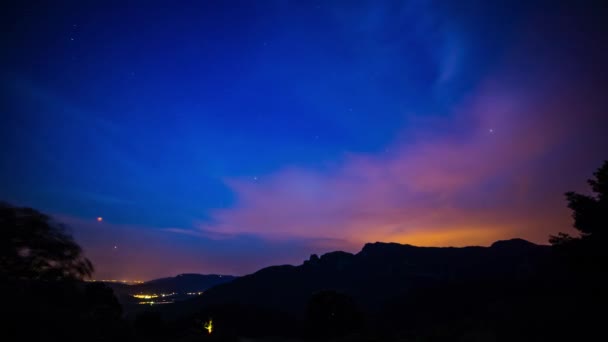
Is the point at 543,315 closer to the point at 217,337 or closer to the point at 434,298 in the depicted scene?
the point at 217,337

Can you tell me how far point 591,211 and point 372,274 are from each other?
140 m

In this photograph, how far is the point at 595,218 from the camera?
17.8 m

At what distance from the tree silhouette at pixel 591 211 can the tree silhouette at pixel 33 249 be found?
983 inches

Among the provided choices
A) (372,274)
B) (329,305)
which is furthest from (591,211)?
(372,274)

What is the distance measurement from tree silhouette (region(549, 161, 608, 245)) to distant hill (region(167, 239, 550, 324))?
306 feet

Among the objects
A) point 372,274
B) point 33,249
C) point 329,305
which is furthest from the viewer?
point 372,274

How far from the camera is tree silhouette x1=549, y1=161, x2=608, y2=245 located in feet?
57.5

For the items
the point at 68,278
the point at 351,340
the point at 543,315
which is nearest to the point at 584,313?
the point at 543,315

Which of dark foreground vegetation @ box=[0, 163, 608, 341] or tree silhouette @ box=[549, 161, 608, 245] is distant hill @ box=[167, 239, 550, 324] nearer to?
dark foreground vegetation @ box=[0, 163, 608, 341]

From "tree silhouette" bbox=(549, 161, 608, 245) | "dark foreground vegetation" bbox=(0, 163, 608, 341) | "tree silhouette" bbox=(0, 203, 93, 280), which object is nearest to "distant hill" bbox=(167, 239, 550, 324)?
"dark foreground vegetation" bbox=(0, 163, 608, 341)

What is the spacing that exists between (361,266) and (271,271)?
167 feet

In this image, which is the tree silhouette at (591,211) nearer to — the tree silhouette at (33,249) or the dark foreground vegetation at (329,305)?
the dark foreground vegetation at (329,305)

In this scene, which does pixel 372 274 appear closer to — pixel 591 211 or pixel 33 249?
pixel 591 211

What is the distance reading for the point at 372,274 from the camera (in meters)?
148
